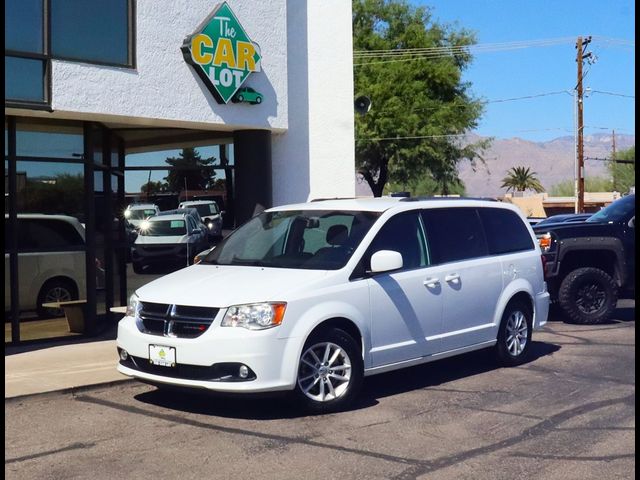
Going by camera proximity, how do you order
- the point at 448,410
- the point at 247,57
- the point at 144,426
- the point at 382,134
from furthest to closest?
the point at 382,134
the point at 247,57
the point at 448,410
the point at 144,426

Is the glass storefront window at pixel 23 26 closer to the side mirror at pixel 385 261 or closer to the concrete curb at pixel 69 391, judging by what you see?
the concrete curb at pixel 69 391

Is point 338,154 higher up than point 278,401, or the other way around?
point 338,154

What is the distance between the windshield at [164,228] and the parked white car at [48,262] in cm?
149

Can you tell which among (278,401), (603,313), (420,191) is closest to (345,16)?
(603,313)

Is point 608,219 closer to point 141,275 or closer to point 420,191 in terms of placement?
point 141,275

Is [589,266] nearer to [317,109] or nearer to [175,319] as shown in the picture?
[317,109]

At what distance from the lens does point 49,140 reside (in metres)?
11.7

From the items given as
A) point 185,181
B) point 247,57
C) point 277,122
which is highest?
point 247,57

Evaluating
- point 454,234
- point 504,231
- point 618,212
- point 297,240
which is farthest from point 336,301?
point 618,212

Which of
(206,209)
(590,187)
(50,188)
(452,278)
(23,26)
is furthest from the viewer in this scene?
(590,187)

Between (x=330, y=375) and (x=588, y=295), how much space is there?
669 centimetres

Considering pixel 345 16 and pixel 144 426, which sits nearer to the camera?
pixel 144 426

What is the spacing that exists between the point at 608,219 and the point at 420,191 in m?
77.7

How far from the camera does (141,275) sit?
13.5 m
